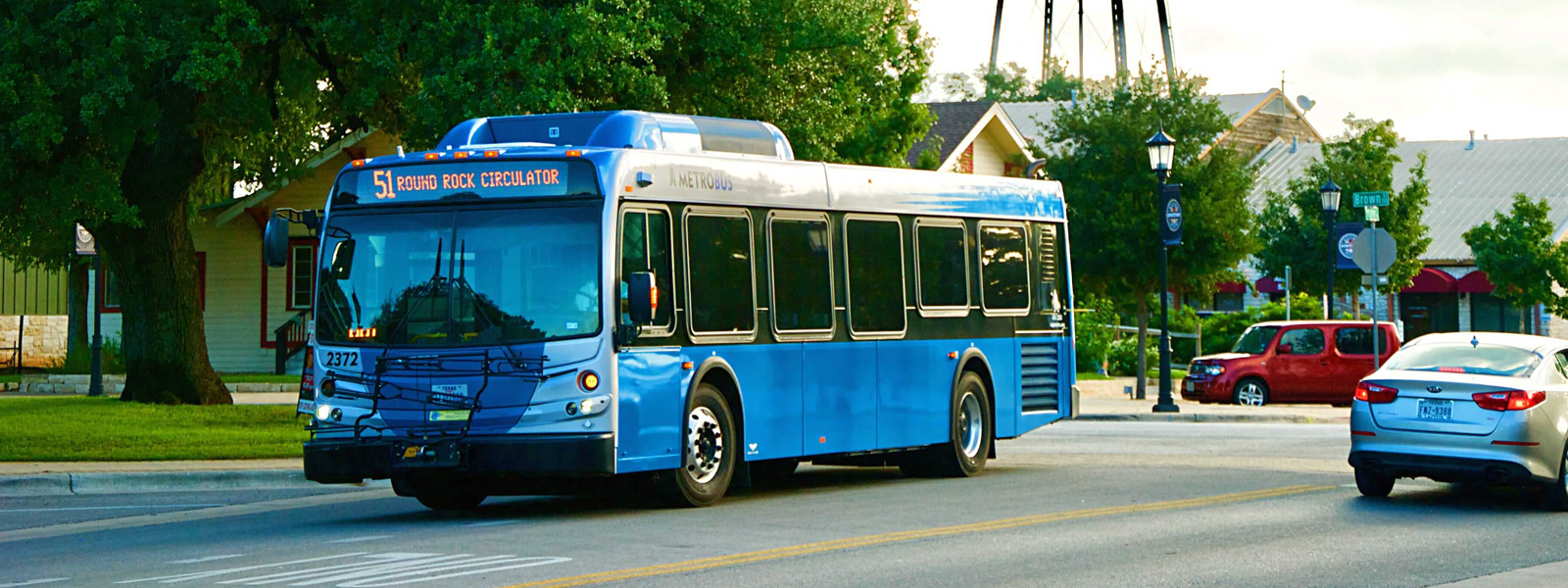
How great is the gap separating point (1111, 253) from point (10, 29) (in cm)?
2227

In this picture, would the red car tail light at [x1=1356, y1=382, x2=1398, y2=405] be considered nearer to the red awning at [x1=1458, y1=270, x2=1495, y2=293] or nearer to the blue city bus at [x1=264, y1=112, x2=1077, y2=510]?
the blue city bus at [x1=264, y1=112, x2=1077, y2=510]

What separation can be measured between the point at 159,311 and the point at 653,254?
14523 mm

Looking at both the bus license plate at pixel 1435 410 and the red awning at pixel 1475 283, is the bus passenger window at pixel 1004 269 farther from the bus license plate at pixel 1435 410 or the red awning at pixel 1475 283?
the red awning at pixel 1475 283

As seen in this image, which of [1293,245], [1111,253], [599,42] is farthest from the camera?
[1293,245]

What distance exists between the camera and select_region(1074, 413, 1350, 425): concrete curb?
29422mm

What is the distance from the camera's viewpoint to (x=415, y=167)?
14086 mm

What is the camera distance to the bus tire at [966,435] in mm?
17844

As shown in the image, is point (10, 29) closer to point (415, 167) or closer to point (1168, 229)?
point (415, 167)

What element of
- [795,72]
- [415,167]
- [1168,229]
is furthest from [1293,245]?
[415,167]

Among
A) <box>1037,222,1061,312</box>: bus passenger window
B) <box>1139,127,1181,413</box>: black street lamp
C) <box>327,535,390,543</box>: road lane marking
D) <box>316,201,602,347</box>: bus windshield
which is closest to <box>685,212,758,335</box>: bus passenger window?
<box>316,201,602,347</box>: bus windshield

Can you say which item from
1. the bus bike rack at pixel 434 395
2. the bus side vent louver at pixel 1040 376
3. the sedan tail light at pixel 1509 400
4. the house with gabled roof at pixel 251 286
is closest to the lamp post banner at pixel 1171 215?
the bus side vent louver at pixel 1040 376

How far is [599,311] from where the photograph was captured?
44.2ft

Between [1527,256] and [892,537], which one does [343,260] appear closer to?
[892,537]

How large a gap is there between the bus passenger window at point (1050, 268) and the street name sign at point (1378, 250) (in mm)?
13355
